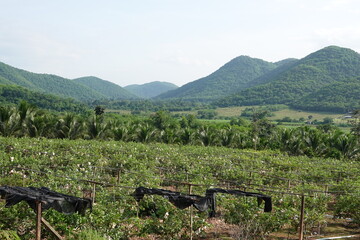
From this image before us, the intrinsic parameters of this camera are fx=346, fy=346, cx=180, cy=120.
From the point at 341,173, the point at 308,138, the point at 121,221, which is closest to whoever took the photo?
the point at 121,221

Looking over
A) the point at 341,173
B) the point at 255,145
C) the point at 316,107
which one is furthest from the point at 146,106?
the point at 341,173

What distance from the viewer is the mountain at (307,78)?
153 metres

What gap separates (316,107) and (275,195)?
113328 mm

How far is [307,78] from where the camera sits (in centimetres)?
16300

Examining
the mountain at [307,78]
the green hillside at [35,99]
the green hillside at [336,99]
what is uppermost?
the mountain at [307,78]

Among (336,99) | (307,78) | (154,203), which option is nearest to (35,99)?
(154,203)

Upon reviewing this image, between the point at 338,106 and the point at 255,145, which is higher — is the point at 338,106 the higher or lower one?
the higher one

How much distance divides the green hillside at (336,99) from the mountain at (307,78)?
18446 millimetres

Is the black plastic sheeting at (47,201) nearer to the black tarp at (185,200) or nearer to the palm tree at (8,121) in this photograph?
the black tarp at (185,200)

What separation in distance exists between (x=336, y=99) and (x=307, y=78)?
4998 cm

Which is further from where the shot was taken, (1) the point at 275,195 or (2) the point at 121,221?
(1) the point at 275,195

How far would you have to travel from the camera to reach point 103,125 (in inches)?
1109

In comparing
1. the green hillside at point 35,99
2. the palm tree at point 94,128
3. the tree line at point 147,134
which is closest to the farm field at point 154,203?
the tree line at point 147,134

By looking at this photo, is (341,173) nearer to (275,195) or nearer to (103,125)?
(275,195)
